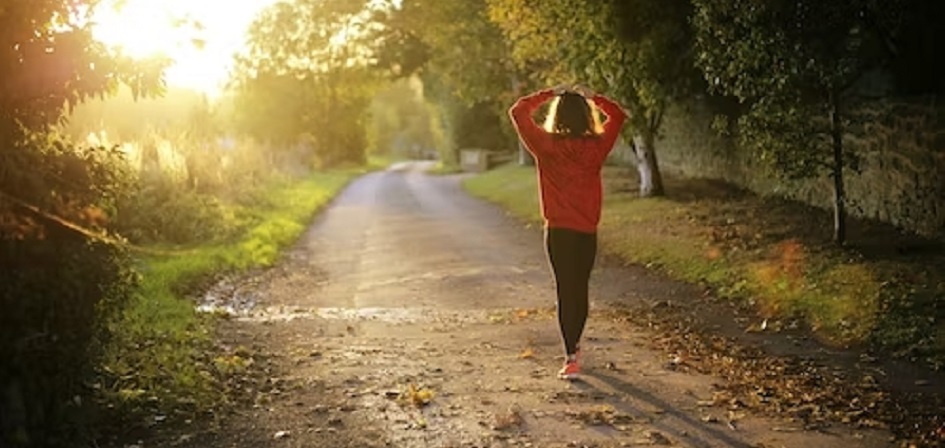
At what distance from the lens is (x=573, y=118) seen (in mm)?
7812

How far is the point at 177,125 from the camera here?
2530cm

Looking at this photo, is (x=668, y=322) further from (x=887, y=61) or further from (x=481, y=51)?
(x=481, y=51)

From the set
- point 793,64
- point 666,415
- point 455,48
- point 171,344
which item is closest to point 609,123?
point 666,415

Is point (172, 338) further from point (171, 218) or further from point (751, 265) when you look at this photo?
point (171, 218)

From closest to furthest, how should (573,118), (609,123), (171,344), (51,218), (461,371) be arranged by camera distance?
(51,218), (573,118), (461,371), (609,123), (171,344)

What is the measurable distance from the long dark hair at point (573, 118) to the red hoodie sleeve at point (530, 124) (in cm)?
11

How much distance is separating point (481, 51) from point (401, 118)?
76.9m

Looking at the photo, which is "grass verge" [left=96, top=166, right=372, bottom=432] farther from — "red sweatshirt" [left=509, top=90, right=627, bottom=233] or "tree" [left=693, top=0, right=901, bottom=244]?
"tree" [left=693, top=0, right=901, bottom=244]

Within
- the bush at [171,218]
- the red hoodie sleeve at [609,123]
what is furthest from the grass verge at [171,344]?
the red hoodie sleeve at [609,123]

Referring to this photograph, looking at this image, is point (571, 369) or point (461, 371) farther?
point (461, 371)

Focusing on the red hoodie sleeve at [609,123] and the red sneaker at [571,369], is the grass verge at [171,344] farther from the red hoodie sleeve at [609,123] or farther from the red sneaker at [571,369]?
the red hoodie sleeve at [609,123]

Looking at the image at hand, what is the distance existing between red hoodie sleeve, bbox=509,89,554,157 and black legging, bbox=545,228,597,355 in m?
0.64

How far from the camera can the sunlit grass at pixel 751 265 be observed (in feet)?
33.3

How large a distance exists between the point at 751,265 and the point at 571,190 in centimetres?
A: 604
